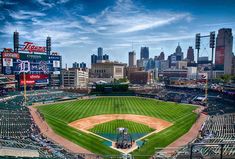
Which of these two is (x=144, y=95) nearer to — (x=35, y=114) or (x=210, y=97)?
(x=210, y=97)

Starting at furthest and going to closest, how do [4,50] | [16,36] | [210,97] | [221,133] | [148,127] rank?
[16,36] < [4,50] < [210,97] < [148,127] < [221,133]

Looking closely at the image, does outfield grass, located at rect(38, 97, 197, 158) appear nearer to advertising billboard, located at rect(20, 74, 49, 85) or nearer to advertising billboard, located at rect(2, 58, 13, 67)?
advertising billboard, located at rect(20, 74, 49, 85)

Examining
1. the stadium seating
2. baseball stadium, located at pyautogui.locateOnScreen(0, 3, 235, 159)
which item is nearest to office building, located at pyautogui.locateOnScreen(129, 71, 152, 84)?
baseball stadium, located at pyautogui.locateOnScreen(0, 3, 235, 159)

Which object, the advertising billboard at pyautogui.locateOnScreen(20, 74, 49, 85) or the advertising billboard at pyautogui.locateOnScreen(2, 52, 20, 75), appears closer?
the advertising billboard at pyautogui.locateOnScreen(2, 52, 20, 75)

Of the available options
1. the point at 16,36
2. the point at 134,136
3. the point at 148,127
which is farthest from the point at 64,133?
the point at 16,36

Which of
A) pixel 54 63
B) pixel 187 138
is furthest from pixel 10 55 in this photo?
pixel 187 138

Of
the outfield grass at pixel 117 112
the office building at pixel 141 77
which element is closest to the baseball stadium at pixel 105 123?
the outfield grass at pixel 117 112

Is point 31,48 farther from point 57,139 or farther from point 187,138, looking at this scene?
point 187,138

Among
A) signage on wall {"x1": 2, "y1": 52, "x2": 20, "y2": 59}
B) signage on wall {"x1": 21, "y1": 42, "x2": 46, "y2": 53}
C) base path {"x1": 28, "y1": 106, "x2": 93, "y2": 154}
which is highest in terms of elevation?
signage on wall {"x1": 21, "y1": 42, "x2": 46, "y2": 53}
